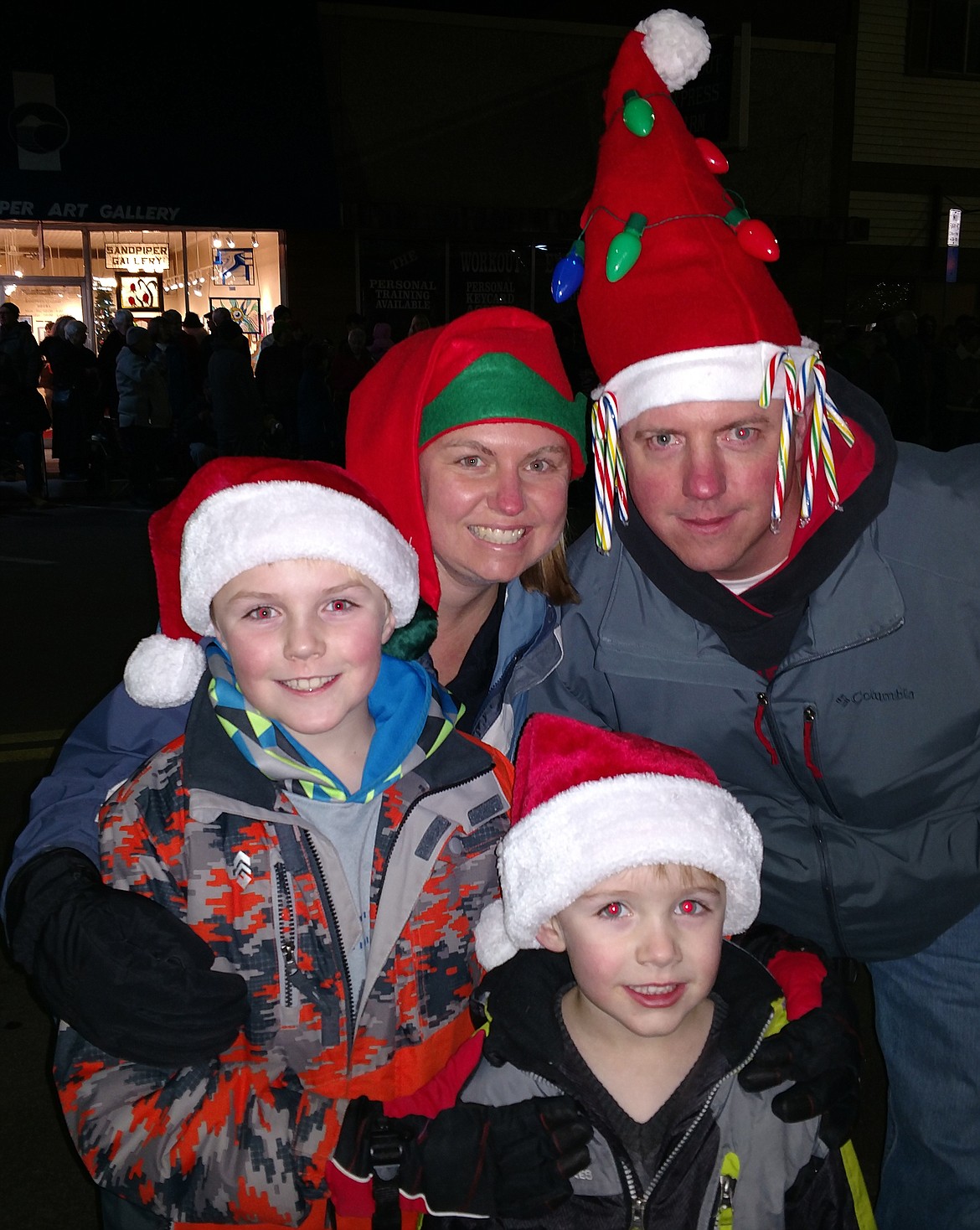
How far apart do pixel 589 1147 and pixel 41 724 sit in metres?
4.83

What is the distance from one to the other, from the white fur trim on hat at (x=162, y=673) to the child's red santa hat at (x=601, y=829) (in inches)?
28.0

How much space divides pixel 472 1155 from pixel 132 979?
67 centimetres

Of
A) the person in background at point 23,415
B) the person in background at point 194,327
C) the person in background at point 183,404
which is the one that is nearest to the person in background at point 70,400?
the person in background at point 23,415

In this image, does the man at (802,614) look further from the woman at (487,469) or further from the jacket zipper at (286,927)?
the jacket zipper at (286,927)

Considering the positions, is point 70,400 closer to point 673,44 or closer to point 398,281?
point 398,281

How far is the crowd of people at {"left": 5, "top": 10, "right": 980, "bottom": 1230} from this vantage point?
1.94m

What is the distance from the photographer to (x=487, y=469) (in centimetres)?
275

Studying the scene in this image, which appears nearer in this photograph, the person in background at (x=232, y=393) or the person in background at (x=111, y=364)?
the person in background at (x=232, y=393)

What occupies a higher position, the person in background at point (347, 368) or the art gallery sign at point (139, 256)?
the art gallery sign at point (139, 256)

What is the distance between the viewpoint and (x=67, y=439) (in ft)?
43.5

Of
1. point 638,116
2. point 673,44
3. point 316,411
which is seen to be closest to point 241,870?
point 638,116

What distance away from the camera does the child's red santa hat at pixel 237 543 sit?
2184mm

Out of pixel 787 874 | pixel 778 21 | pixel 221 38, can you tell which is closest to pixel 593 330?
pixel 787 874

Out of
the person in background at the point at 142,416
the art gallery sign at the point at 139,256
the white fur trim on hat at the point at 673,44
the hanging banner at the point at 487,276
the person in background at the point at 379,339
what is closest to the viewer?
the white fur trim on hat at the point at 673,44
